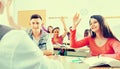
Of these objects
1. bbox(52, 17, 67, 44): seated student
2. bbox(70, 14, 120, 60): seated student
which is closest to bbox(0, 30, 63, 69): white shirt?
bbox(70, 14, 120, 60): seated student

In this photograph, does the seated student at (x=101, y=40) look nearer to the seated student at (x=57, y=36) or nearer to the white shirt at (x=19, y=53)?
the seated student at (x=57, y=36)

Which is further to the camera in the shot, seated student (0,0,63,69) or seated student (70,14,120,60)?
seated student (70,14,120,60)

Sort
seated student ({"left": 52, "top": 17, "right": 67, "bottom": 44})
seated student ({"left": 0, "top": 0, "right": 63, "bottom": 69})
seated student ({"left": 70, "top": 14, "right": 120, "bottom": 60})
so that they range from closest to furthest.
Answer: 1. seated student ({"left": 0, "top": 0, "right": 63, "bottom": 69})
2. seated student ({"left": 70, "top": 14, "right": 120, "bottom": 60})
3. seated student ({"left": 52, "top": 17, "right": 67, "bottom": 44})

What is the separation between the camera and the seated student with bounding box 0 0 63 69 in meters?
0.48

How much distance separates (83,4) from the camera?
3553 mm

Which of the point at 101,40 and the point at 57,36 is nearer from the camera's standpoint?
the point at 101,40

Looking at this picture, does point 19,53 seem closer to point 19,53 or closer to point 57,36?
point 19,53

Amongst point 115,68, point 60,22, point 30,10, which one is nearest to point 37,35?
point 115,68

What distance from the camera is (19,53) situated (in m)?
0.49

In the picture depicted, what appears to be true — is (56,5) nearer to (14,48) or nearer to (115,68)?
(115,68)

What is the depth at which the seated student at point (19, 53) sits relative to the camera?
1.57ft

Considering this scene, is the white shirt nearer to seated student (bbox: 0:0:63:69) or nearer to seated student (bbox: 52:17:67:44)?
seated student (bbox: 0:0:63:69)

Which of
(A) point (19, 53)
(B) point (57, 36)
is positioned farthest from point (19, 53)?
(B) point (57, 36)

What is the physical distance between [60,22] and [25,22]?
784 millimetres
